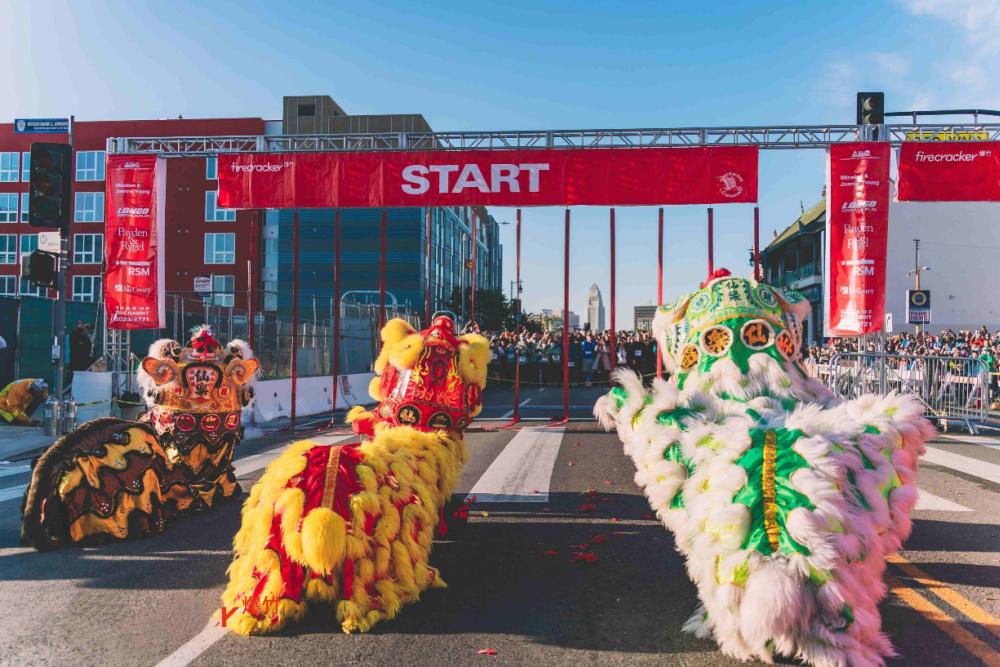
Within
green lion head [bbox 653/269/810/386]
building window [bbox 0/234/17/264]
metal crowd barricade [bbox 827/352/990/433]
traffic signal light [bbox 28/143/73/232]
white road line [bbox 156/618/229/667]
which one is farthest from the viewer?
building window [bbox 0/234/17/264]

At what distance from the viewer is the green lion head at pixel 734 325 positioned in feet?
12.8

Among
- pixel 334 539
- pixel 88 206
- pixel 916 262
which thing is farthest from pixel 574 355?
pixel 88 206

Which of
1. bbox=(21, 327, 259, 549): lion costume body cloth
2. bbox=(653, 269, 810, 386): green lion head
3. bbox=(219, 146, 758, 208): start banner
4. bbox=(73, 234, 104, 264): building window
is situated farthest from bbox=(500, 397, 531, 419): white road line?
bbox=(73, 234, 104, 264): building window

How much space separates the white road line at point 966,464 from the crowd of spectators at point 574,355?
1127cm

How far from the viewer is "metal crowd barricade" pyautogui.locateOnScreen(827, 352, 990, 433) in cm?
1184

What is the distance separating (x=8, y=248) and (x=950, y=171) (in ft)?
178

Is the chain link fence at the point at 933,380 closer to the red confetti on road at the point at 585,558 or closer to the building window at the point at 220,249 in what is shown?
the red confetti on road at the point at 585,558

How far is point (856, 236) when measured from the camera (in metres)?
11.1

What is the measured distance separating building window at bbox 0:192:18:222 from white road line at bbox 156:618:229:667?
54.7 metres

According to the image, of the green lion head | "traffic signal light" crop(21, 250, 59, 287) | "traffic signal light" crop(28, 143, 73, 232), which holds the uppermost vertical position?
"traffic signal light" crop(28, 143, 73, 232)

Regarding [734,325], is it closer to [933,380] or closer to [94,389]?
[933,380]

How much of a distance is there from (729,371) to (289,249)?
55.0 m

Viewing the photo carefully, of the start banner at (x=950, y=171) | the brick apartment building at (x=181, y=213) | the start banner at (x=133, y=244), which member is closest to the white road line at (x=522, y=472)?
the start banner at (x=133, y=244)

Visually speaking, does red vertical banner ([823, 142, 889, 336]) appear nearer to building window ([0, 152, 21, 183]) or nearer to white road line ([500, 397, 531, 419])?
white road line ([500, 397, 531, 419])
